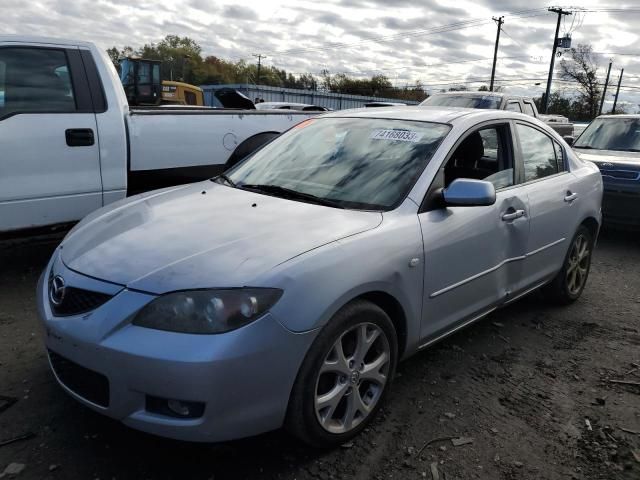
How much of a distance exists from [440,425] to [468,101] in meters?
9.47

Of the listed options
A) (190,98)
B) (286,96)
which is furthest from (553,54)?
(190,98)

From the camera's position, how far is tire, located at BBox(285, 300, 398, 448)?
7.83 feet

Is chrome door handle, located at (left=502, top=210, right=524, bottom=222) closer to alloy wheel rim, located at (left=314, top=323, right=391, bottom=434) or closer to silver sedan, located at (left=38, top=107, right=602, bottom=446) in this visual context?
silver sedan, located at (left=38, top=107, right=602, bottom=446)

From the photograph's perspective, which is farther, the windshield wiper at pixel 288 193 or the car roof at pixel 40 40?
the car roof at pixel 40 40

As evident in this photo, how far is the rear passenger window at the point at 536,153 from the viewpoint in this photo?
404cm

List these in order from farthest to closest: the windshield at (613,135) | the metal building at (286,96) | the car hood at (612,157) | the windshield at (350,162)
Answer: the metal building at (286,96)
the windshield at (613,135)
the car hood at (612,157)
the windshield at (350,162)

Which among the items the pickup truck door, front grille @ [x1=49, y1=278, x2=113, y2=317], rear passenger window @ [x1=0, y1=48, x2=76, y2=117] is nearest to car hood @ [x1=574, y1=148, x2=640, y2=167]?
the pickup truck door

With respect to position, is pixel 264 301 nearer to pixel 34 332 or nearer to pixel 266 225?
pixel 266 225

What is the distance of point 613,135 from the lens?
29.0ft

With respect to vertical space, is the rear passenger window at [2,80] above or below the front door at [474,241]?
above

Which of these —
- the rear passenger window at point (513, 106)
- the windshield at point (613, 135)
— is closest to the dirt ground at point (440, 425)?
the windshield at point (613, 135)

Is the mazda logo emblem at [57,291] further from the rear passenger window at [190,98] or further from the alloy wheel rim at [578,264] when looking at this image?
the rear passenger window at [190,98]

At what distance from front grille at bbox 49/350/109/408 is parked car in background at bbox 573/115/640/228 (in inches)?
225

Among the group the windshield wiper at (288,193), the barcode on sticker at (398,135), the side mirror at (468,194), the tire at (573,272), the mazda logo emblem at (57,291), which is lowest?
the tire at (573,272)
